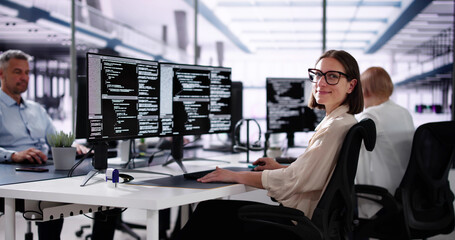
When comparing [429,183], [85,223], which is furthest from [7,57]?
[429,183]

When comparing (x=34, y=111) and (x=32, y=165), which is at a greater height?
(x=34, y=111)

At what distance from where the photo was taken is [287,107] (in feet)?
10.6

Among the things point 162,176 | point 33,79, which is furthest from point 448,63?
point 33,79

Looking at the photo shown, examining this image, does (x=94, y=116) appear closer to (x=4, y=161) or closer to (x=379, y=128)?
(x=4, y=161)

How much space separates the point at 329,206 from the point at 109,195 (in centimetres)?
84

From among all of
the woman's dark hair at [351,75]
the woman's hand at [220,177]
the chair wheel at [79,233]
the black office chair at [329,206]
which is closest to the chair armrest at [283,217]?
the black office chair at [329,206]

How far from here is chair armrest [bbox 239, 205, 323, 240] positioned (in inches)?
62.7

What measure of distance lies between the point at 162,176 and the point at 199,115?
1.72ft

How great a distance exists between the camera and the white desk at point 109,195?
1553 millimetres

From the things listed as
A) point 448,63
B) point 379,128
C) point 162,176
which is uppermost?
point 448,63

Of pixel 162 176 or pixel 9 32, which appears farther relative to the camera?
pixel 9 32

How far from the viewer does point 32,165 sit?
95.4 inches

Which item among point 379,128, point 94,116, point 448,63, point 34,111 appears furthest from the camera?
point 448,63

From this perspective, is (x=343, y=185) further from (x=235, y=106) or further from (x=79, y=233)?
(x=79, y=233)
